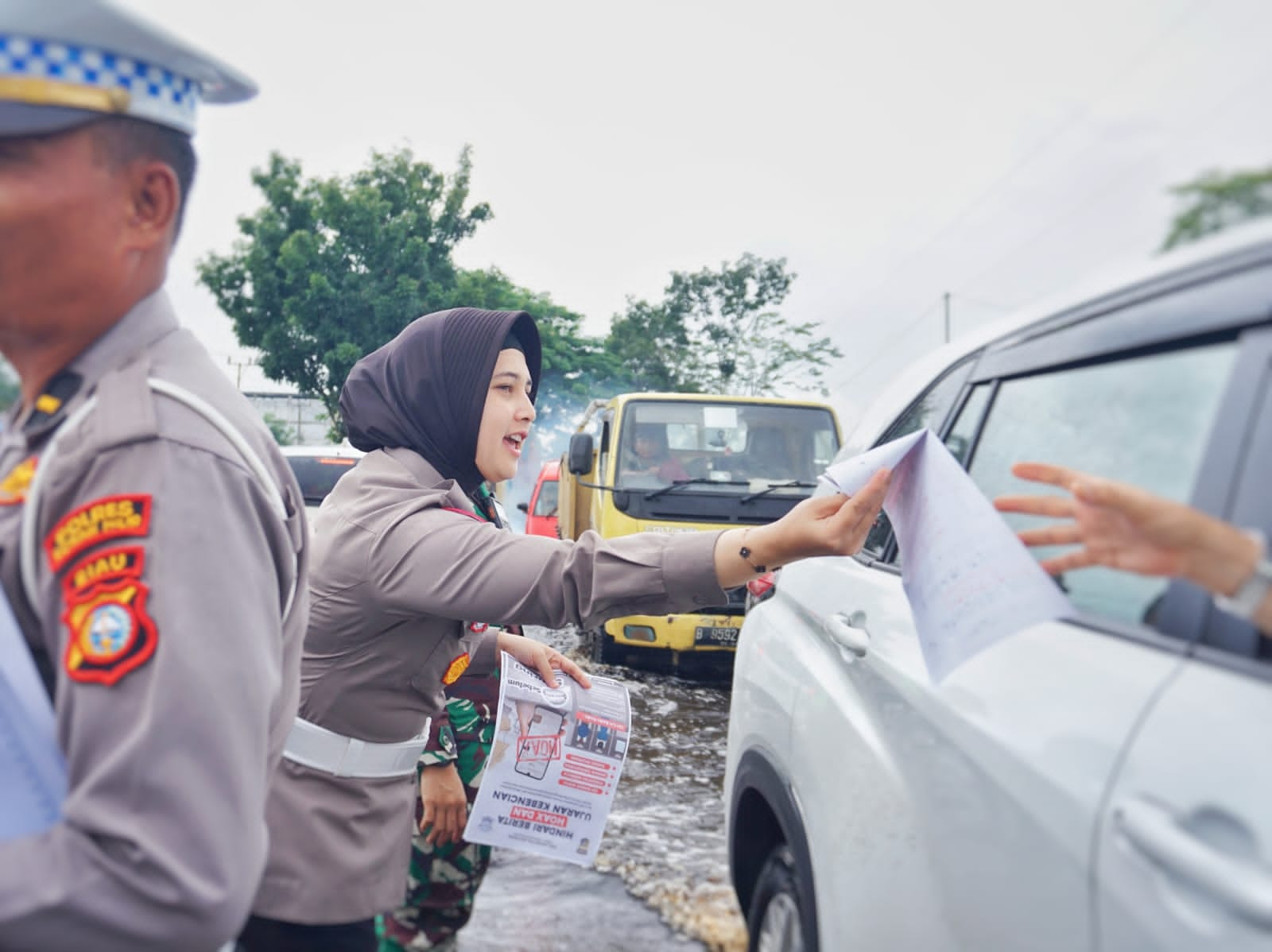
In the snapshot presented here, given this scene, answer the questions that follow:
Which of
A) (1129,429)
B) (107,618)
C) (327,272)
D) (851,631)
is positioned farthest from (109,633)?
(327,272)

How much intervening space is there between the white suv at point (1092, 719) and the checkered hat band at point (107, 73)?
1123 millimetres

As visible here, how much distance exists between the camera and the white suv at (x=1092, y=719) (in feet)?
→ 3.21

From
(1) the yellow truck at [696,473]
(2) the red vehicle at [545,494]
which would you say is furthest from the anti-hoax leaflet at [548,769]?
(2) the red vehicle at [545,494]

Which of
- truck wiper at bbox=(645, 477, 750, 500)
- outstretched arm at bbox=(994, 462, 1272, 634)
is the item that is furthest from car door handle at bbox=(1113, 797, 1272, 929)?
truck wiper at bbox=(645, 477, 750, 500)

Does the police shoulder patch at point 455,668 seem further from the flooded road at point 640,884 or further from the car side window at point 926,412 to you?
the flooded road at point 640,884

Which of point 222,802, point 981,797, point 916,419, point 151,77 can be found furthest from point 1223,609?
point 916,419

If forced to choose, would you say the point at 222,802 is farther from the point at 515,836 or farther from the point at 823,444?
the point at 823,444

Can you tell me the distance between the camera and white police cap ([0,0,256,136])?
950 millimetres

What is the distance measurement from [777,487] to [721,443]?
0.77 m

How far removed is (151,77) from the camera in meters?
1.04

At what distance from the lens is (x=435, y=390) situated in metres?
2.19

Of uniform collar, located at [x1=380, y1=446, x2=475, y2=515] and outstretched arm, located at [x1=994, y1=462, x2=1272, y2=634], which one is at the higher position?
outstretched arm, located at [x1=994, y1=462, x2=1272, y2=634]

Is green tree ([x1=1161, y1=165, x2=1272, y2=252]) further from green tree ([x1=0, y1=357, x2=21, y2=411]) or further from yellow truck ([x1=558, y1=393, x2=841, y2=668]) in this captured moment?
yellow truck ([x1=558, y1=393, x2=841, y2=668])

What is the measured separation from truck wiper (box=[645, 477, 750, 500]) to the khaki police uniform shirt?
654 centimetres
